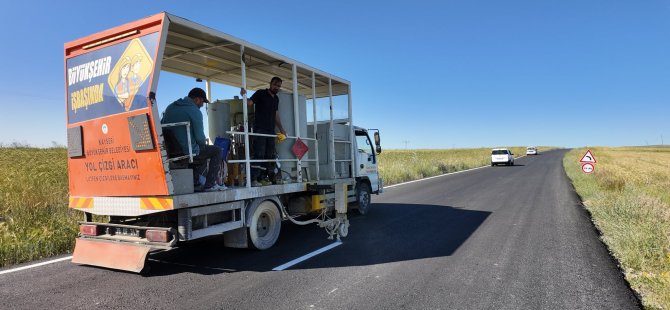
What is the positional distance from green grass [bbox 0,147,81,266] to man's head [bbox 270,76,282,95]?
392 cm

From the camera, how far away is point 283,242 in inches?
279

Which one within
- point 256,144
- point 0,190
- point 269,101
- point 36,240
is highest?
point 269,101

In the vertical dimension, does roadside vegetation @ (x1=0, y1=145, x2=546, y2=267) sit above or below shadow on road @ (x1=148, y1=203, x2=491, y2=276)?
above

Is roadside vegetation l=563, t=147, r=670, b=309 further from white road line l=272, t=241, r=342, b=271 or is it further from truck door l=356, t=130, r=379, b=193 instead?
truck door l=356, t=130, r=379, b=193

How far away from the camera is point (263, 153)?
703 centimetres

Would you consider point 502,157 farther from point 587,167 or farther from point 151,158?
point 151,158

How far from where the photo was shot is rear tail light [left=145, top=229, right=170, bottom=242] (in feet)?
16.8

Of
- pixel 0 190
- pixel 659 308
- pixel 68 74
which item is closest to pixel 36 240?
pixel 68 74

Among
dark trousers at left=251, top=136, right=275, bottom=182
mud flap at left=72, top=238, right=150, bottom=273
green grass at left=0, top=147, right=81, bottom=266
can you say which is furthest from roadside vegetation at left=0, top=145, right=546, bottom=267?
dark trousers at left=251, top=136, right=275, bottom=182

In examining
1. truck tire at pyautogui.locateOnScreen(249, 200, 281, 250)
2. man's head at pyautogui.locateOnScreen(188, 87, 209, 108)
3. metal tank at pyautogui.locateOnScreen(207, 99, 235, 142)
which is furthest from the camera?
metal tank at pyautogui.locateOnScreen(207, 99, 235, 142)

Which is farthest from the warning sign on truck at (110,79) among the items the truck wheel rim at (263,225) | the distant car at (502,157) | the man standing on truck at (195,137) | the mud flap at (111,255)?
the distant car at (502,157)

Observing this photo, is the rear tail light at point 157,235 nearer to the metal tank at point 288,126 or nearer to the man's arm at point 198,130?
the man's arm at point 198,130

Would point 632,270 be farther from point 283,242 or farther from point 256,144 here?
point 256,144

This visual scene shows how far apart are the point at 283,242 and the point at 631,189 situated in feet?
32.8
